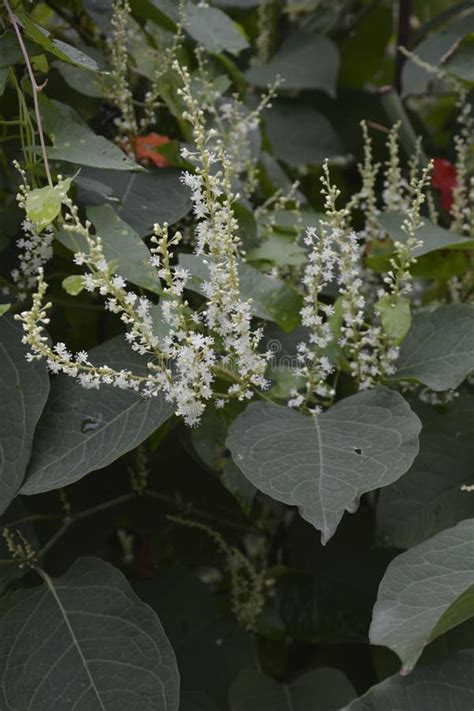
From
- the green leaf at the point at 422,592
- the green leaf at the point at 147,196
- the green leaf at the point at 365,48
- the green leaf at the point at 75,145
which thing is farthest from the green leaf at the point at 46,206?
the green leaf at the point at 365,48

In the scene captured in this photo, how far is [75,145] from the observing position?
3.36 ft

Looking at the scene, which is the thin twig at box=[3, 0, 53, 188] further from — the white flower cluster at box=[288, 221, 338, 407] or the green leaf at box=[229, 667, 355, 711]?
the green leaf at box=[229, 667, 355, 711]

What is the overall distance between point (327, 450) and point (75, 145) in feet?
1.44

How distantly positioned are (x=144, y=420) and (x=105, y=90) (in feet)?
1.63

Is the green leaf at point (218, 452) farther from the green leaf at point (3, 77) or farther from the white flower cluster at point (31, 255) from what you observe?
the green leaf at point (3, 77)

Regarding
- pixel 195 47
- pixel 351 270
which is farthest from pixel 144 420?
pixel 195 47

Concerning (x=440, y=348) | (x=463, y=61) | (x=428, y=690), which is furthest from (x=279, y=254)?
(x=428, y=690)

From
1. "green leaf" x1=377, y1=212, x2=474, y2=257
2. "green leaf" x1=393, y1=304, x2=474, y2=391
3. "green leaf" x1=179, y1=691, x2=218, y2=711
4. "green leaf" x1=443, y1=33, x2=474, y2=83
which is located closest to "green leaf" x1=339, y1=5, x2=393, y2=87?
"green leaf" x1=443, y1=33, x2=474, y2=83

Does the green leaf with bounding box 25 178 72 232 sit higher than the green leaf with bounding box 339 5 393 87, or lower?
higher

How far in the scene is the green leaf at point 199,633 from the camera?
123 cm

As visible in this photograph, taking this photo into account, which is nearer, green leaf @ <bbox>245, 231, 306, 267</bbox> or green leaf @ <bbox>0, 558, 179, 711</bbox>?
green leaf @ <bbox>0, 558, 179, 711</bbox>

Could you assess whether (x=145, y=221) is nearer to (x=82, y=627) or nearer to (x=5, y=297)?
(x=5, y=297)

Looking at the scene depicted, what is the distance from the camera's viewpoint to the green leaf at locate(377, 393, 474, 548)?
107 cm

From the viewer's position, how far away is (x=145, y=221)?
110cm
